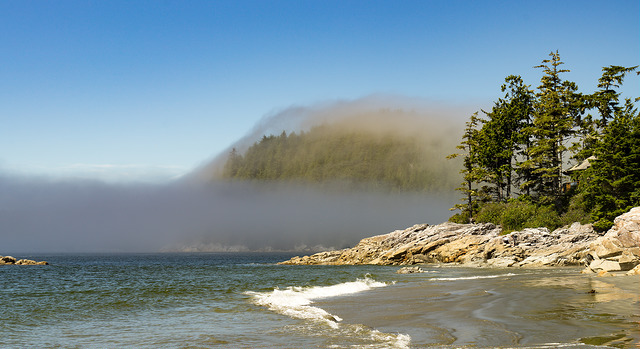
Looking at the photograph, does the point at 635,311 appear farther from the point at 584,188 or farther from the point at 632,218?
the point at 584,188

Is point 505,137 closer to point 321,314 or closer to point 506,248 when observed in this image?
point 506,248

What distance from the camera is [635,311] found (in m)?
14.1

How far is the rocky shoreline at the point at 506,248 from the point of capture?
33219 mm

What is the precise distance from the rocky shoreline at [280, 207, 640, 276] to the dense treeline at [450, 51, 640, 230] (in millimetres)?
3267

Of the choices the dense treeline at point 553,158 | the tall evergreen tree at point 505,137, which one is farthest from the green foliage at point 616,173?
the tall evergreen tree at point 505,137

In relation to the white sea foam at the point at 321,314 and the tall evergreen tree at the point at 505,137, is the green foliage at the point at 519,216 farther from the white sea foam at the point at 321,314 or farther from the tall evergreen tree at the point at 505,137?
the white sea foam at the point at 321,314

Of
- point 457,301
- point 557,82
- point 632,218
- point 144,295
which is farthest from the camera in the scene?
point 557,82

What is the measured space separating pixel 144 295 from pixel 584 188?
42.3 meters

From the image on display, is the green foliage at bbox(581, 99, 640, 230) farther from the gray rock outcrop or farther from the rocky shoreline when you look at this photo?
the gray rock outcrop

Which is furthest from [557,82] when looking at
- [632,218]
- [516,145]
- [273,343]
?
[273,343]

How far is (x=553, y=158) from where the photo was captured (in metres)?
58.9

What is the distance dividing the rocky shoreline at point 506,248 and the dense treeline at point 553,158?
3267 millimetres

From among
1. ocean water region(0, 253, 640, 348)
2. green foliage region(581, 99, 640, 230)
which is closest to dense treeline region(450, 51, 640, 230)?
green foliage region(581, 99, 640, 230)

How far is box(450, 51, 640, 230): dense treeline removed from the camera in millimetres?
44781
